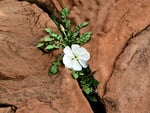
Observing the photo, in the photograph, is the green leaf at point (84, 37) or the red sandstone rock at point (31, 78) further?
the green leaf at point (84, 37)

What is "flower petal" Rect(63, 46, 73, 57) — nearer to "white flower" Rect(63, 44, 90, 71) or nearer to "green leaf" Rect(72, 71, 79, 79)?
"white flower" Rect(63, 44, 90, 71)

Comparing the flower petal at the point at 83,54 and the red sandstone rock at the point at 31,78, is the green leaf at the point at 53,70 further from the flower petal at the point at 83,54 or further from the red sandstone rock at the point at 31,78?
the flower petal at the point at 83,54

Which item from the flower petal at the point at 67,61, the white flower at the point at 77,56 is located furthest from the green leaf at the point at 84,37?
the flower petal at the point at 67,61

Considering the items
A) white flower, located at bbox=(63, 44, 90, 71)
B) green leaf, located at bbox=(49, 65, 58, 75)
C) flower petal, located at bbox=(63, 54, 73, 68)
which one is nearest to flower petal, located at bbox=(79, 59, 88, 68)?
white flower, located at bbox=(63, 44, 90, 71)

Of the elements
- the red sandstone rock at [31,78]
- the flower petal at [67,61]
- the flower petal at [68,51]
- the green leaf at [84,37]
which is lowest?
the red sandstone rock at [31,78]

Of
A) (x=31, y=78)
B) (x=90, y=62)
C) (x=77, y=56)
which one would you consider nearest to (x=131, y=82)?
(x=90, y=62)

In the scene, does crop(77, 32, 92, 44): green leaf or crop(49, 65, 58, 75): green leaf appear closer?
crop(49, 65, 58, 75): green leaf

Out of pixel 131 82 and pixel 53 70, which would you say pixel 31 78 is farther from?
pixel 131 82
